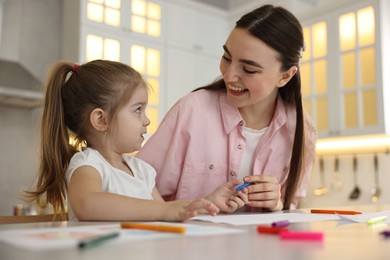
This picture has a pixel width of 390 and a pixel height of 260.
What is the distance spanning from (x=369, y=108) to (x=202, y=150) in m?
1.75

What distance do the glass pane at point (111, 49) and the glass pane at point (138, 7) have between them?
31cm

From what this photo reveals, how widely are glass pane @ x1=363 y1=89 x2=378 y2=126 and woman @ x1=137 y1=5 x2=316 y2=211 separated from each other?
4.72 feet

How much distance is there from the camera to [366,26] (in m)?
2.97

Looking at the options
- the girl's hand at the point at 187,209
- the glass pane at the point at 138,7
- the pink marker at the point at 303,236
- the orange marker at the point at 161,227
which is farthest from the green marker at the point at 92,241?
the glass pane at the point at 138,7

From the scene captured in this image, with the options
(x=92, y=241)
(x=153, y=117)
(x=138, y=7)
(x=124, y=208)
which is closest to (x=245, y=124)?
(x=124, y=208)

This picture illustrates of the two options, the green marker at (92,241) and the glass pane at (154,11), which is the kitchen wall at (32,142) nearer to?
the glass pane at (154,11)

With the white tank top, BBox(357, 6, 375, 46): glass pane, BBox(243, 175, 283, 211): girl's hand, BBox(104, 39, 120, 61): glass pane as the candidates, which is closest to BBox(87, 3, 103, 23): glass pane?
BBox(104, 39, 120, 61): glass pane

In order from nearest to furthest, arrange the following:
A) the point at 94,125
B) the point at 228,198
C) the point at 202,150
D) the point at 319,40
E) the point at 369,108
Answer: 1. the point at 228,198
2. the point at 94,125
3. the point at 202,150
4. the point at 369,108
5. the point at 319,40

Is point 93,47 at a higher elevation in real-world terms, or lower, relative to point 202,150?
higher

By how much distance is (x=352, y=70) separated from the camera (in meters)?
3.01

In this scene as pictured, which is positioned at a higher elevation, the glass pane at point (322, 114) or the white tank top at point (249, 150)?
the glass pane at point (322, 114)

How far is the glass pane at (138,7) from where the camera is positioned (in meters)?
3.35

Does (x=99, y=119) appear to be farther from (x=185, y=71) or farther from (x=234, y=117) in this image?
(x=185, y=71)

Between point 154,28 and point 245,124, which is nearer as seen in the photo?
point 245,124
